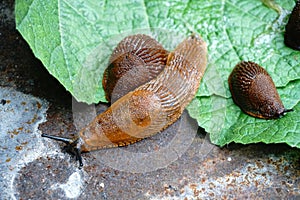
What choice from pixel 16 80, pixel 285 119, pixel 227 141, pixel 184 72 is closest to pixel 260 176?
pixel 227 141

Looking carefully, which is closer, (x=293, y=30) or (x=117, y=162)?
(x=117, y=162)

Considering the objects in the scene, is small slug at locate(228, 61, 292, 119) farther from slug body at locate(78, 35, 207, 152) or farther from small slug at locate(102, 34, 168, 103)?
small slug at locate(102, 34, 168, 103)

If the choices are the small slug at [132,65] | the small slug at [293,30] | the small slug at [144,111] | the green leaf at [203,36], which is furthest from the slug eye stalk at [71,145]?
the small slug at [293,30]

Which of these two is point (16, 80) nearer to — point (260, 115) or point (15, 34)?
point (15, 34)

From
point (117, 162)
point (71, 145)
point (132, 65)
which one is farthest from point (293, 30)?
point (71, 145)

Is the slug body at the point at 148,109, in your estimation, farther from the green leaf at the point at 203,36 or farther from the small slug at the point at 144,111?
the green leaf at the point at 203,36

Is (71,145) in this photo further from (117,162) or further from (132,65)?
(132,65)
